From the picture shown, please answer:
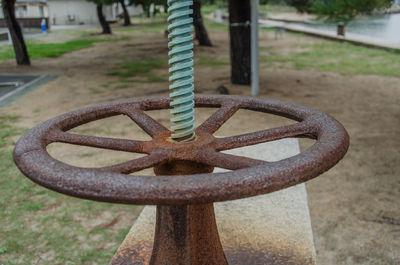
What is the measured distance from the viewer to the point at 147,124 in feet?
5.10

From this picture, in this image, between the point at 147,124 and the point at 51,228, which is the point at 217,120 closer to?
the point at 147,124

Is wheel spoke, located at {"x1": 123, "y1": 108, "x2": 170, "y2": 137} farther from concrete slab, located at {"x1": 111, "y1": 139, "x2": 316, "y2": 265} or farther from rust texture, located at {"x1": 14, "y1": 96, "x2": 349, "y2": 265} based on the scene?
concrete slab, located at {"x1": 111, "y1": 139, "x2": 316, "y2": 265}

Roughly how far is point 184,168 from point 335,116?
415 centimetres

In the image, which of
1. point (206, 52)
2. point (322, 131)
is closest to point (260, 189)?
point (322, 131)

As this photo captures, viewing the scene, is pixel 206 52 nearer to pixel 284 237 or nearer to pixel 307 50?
pixel 307 50

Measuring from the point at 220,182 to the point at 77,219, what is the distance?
210cm

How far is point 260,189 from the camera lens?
917 mm

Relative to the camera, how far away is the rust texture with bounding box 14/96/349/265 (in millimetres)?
899

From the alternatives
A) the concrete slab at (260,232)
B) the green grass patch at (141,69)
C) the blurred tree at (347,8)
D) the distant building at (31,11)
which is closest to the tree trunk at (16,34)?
the green grass patch at (141,69)

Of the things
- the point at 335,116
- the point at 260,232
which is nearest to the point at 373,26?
the point at 335,116

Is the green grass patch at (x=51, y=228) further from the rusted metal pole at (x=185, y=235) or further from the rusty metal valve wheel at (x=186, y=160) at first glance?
the rusty metal valve wheel at (x=186, y=160)

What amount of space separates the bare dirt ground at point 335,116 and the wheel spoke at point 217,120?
1168 mm

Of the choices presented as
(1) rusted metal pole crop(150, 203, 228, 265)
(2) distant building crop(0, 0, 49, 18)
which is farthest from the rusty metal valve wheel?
(2) distant building crop(0, 0, 49, 18)

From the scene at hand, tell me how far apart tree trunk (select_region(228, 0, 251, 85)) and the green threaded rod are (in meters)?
5.80
